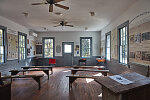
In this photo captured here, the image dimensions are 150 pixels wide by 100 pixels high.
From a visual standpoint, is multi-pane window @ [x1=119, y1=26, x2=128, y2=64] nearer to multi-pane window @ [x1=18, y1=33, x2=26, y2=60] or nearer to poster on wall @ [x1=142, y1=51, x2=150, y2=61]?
poster on wall @ [x1=142, y1=51, x2=150, y2=61]

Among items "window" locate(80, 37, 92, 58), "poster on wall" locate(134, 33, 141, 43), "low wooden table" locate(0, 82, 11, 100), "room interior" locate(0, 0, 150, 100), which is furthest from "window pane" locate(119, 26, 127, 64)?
"window" locate(80, 37, 92, 58)

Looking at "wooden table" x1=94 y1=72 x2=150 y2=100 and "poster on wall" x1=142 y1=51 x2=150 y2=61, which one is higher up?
"poster on wall" x1=142 y1=51 x2=150 y2=61

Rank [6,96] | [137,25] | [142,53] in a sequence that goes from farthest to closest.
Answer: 1. [137,25]
2. [142,53]
3. [6,96]

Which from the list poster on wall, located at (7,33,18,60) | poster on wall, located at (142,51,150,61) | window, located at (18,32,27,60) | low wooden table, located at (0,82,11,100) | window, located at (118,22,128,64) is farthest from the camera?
window, located at (18,32,27,60)

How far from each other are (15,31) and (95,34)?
6280mm

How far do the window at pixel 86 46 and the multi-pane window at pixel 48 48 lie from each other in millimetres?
2648

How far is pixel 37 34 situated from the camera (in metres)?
10.5

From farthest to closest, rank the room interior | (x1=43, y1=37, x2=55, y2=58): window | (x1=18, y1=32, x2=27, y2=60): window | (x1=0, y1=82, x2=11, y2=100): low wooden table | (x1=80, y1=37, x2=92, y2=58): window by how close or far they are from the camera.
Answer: (x1=43, y1=37, x2=55, y2=58): window < (x1=80, y1=37, x2=92, y2=58): window < (x1=18, y1=32, x2=27, y2=60): window < the room interior < (x1=0, y1=82, x2=11, y2=100): low wooden table

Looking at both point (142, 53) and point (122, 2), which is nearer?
point (142, 53)

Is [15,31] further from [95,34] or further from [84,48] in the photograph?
[95,34]

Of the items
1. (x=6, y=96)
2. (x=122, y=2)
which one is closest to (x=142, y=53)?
(x=122, y=2)

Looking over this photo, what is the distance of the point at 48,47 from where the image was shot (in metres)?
10.5

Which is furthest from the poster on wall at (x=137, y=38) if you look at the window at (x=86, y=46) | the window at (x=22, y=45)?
the window at (x=22, y=45)

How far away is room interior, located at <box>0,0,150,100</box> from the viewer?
3.70 meters
